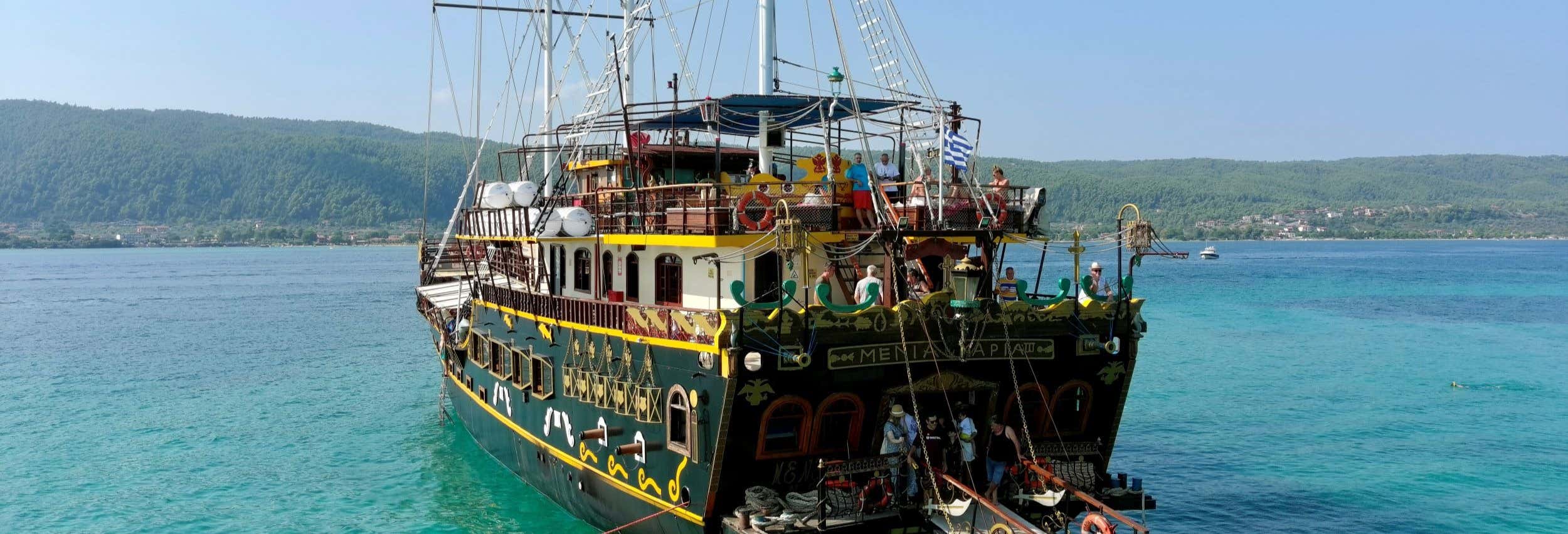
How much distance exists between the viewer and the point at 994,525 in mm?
13664

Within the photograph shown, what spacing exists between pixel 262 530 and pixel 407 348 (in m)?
26.9

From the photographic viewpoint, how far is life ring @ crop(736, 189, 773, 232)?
15.6 meters

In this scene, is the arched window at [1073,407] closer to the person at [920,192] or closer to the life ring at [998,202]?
the life ring at [998,202]

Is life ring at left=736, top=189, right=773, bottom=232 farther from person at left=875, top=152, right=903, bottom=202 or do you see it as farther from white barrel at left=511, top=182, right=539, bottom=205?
white barrel at left=511, top=182, right=539, bottom=205

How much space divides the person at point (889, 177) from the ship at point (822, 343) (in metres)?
0.04

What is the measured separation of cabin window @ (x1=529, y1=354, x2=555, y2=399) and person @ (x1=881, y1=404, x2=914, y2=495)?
19.3 ft

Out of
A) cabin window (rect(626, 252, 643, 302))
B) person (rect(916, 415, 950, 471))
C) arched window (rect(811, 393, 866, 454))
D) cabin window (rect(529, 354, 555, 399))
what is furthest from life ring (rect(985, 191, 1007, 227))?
cabin window (rect(529, 354, 555, 399))

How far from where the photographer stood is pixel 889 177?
1812 cm

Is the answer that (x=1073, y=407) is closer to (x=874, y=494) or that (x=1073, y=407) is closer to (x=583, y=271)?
(x=874, y=494)

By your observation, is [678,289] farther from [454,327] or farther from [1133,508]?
[454,327]

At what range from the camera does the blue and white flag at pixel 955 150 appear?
16.0 m

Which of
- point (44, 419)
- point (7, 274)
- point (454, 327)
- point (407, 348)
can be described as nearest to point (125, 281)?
point (7, 274)

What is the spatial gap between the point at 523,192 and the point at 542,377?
3026 mm

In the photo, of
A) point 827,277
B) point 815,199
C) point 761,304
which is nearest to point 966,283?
point 827,277
